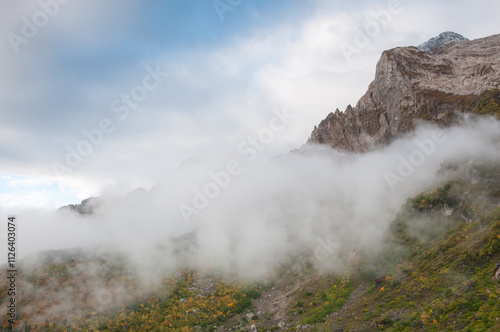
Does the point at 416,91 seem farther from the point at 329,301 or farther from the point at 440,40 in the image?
the point at 329,301

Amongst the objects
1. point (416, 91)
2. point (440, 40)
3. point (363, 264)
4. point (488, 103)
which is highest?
point (440, 40)

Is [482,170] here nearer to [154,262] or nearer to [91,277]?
[154,262]

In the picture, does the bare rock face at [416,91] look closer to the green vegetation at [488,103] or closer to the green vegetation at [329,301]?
the green vegetation at [488,103]

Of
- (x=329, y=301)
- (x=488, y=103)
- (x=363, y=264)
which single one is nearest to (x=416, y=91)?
(x=488, y=103)

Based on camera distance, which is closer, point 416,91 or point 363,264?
point 363,264

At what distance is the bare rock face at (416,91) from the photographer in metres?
99.5

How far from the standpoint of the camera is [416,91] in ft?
→ 359

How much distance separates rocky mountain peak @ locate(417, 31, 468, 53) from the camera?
154 metres

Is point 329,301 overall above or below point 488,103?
below

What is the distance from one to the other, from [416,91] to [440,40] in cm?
7826

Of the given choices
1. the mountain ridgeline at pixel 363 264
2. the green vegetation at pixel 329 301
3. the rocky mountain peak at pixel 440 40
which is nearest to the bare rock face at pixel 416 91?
the mountain ridgeline at pixel 363 264

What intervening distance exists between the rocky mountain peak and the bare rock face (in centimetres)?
1220

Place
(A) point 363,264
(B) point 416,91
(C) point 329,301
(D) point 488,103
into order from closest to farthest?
(C) point 329,301
(A) point 363,264
(D) point 488,103
(B) point 416,91

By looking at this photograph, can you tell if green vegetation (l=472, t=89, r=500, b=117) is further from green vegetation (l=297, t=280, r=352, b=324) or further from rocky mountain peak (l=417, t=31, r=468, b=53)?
rocky mountain peak (l=417, t=31, r=468, b=53)
